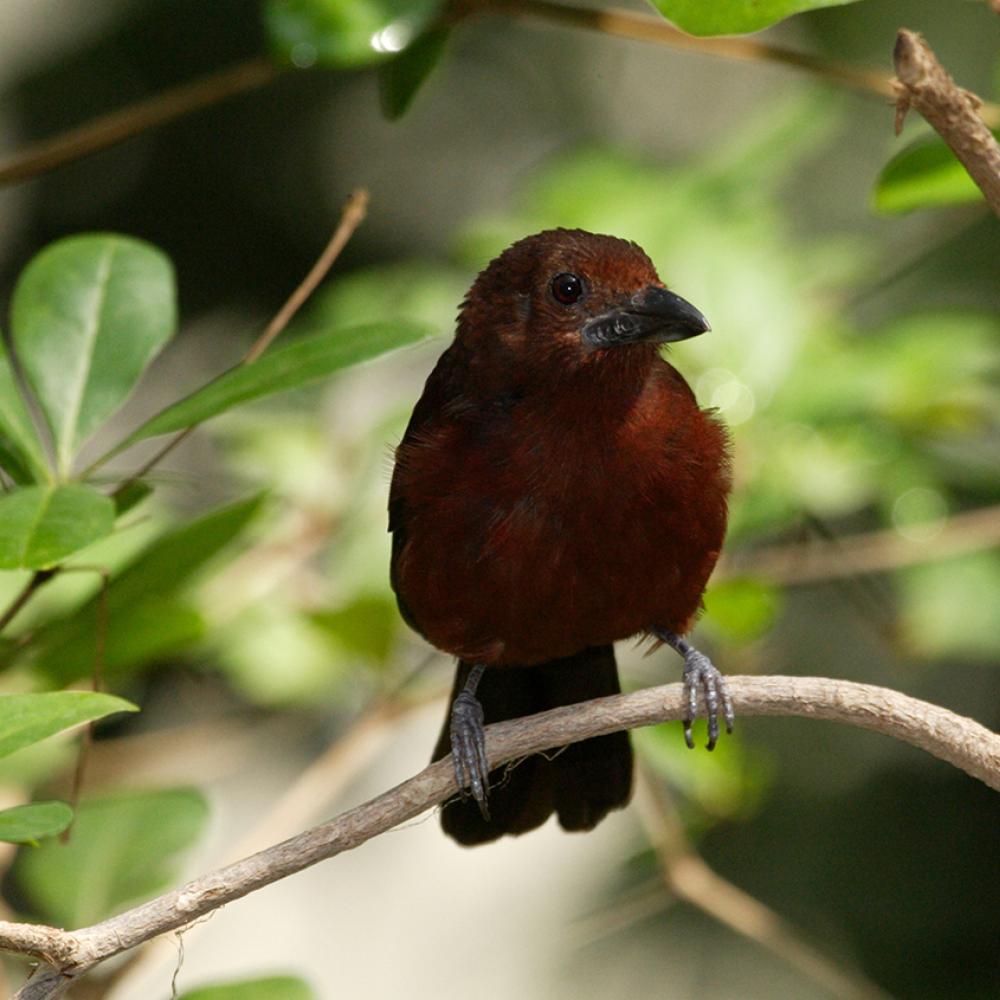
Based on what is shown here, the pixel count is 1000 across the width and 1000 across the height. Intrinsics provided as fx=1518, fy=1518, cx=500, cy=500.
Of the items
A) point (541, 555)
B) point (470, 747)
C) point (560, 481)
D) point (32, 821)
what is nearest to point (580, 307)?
point (560, 481)

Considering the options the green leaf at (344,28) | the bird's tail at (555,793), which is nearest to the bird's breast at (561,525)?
the bird's tail at (555,793)

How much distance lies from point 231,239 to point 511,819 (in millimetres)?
2802

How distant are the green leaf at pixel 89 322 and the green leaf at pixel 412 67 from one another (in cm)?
52

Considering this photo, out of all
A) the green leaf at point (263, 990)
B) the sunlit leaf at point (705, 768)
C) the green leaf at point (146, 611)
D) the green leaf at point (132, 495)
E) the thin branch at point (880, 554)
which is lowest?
the sunlit leaf at point (705, 768)

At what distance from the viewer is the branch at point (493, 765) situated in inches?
61.4

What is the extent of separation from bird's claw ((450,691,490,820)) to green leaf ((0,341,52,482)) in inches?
31.2

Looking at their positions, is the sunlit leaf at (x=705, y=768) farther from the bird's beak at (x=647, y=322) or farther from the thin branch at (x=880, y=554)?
the bird's beak at (x=647, y=322)

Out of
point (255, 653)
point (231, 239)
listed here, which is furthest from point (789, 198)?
point (255, 653)

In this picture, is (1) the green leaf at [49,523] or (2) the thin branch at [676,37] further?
(2) the thin branch at [676,37]

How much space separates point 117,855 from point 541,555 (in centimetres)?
83

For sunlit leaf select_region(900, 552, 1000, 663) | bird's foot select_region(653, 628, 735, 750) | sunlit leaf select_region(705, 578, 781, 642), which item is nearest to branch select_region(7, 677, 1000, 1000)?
bird's foot select_region(653, 628, 735, 750)

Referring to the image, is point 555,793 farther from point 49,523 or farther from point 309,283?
point 49,523

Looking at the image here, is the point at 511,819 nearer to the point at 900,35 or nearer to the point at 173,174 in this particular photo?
the point at 900,35

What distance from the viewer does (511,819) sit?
2684mm
